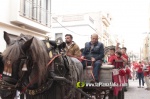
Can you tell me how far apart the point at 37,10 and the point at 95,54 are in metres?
11.8

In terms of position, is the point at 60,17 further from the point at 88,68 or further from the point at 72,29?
the point at 88,68

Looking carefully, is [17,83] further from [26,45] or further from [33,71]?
[26,45]

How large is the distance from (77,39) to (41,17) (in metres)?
13.0

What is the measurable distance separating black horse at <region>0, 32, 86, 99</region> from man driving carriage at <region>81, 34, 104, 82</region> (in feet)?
7.18

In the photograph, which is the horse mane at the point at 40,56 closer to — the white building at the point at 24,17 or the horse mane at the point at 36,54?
the horse mane at the point at 36,54

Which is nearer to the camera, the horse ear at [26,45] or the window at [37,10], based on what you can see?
the horse ear at [26,45]

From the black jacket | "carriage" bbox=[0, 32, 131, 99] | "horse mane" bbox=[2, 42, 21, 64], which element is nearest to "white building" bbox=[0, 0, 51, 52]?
the black jacket

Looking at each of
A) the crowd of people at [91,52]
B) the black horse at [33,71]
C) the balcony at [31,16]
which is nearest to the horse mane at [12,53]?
the black horse at [33,71]

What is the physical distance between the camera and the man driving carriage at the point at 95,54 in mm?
6522

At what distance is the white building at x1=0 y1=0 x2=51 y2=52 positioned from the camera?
1439cm

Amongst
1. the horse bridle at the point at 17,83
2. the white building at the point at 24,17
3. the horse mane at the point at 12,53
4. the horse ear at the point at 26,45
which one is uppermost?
the white building at the point at 24,17

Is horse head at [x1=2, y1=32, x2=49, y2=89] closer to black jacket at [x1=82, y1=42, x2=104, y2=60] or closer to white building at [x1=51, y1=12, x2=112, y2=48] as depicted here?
black jacket at [x1=82, y1=42, x2=104, y2=60]

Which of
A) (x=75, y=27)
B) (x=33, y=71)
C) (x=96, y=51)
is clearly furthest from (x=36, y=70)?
(x=75, y=27)

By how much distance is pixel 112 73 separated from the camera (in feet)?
22.5
